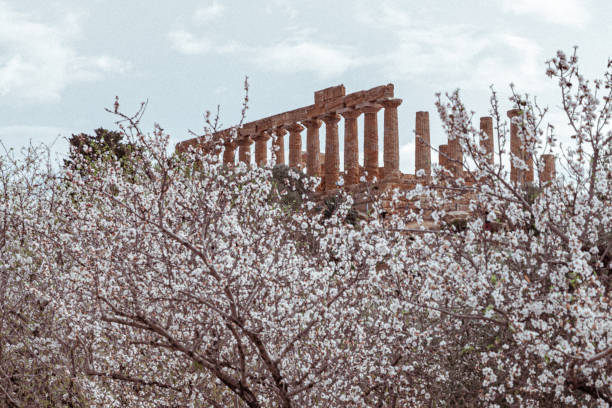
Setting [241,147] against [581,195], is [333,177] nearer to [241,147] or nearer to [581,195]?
[241,147]

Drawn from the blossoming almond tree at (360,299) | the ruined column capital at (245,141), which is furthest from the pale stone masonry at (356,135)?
the blossoming almond tree at (360,299)

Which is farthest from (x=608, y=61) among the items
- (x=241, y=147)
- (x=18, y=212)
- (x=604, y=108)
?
(x=241, y=147)

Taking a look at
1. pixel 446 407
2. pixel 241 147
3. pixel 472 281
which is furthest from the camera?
pixel 241 147

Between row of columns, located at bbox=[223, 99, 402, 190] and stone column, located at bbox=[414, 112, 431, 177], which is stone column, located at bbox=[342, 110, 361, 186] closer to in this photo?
row of columns, located at bbox=[223, 99, 402, 190]

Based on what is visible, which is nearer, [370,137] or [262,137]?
[370,137]

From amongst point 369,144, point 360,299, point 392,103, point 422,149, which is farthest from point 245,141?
point 360,299

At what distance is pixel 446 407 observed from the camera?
290 inches

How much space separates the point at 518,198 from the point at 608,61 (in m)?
1.56

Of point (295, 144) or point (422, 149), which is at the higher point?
point (295, 144)

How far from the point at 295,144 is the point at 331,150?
10.5ft

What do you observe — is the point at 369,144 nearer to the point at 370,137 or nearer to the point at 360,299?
the point at 370,137

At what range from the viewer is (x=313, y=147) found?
31.1 metres

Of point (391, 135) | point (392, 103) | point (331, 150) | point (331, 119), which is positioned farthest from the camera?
point (331, 119)

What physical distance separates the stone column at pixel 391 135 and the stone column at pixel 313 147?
436 cm
